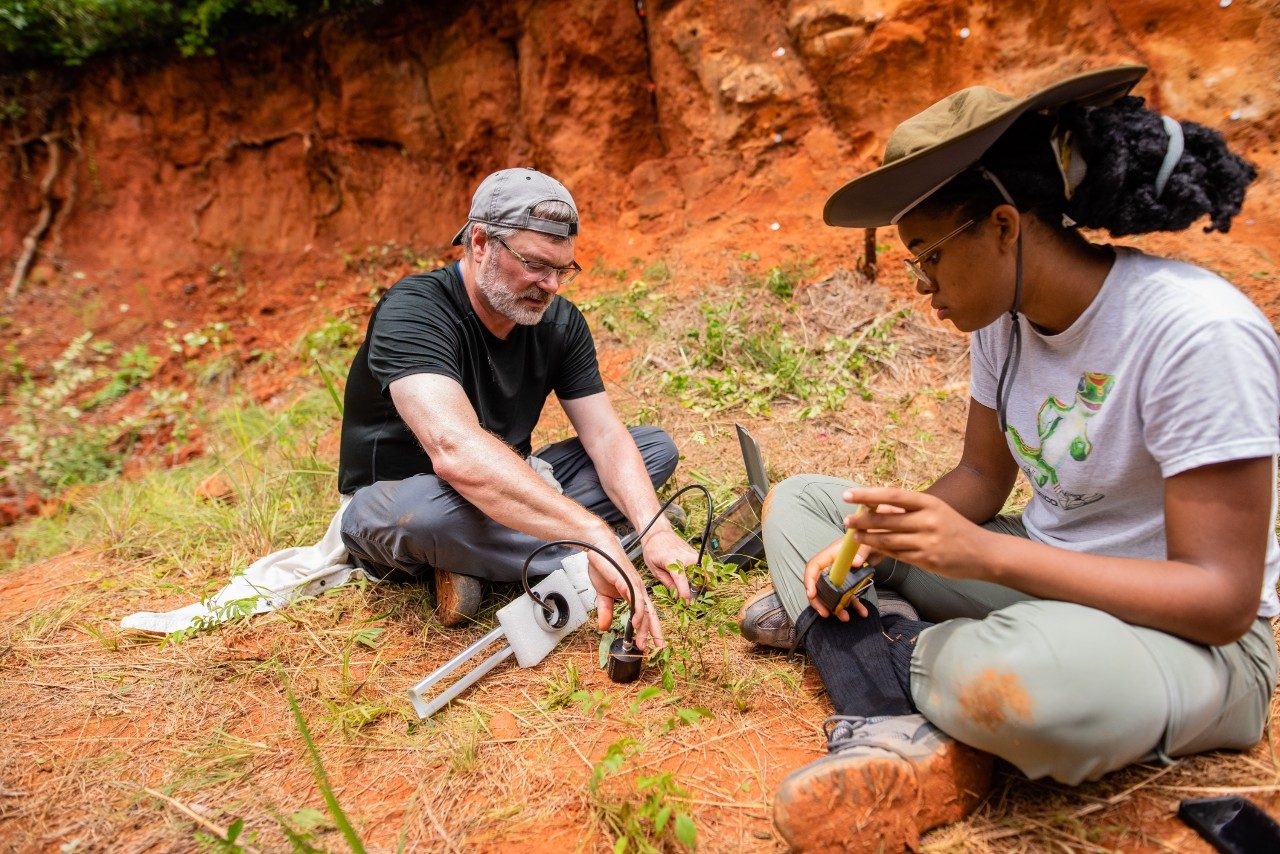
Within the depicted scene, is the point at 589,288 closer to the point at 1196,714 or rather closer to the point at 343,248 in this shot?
the point at 343,248

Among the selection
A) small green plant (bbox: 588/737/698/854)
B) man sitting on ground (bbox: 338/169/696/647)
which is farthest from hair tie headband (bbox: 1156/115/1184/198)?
small green plant (bbox: 588/737/698/854)

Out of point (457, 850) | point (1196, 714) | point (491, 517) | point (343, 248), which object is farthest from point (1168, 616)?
point (343, 248)

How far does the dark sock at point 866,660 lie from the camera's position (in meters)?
1.63

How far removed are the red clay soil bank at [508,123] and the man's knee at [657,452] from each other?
2.33m

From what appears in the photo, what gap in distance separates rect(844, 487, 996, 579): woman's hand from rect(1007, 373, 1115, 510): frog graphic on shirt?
13.7 inches

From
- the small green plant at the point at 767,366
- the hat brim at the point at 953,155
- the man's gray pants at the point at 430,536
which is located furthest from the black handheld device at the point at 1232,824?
the small green plant at the point at 767,366

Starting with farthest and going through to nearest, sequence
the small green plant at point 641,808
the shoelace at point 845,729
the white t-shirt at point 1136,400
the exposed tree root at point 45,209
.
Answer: the exposed tree root at point 45,209, the shoelace at point 845,729, the small green plant at point 641,808, the white t-shirt at point 1136,400

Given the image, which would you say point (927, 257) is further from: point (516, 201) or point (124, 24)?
point (124, 24)

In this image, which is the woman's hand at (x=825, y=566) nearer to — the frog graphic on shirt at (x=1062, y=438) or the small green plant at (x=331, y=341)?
the frog graphic on shirt at (x=1062, y=438)

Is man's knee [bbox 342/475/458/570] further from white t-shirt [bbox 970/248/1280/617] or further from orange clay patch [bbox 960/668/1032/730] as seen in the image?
white t-shirt [bbox 970/248/1280/617]

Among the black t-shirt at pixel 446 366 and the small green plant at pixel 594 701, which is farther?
the black t-shirt at pixel 446 366

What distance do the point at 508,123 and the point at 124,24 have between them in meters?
3.43

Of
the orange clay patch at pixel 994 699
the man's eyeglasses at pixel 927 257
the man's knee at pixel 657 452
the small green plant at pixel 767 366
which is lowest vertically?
the orange clay patch at pixel 994 699

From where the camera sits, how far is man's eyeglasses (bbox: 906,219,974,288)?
150cm
